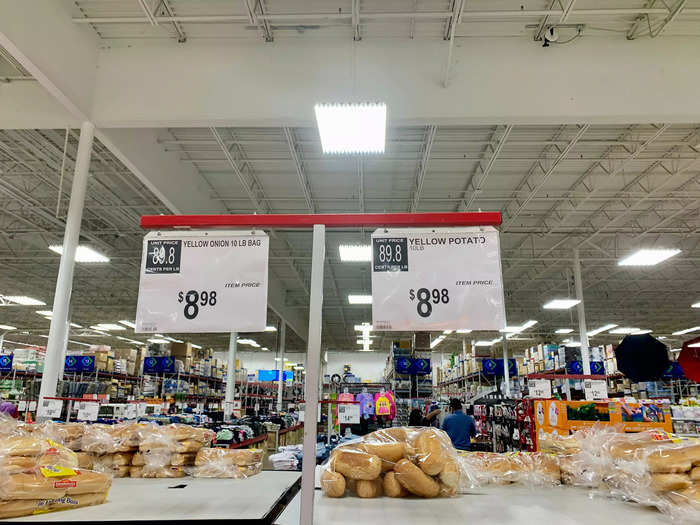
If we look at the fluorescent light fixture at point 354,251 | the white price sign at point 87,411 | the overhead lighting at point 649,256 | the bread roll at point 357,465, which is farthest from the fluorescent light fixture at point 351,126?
the overhead lighting at point 649,256

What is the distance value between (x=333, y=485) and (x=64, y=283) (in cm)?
567

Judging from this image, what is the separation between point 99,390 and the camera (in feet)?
39.0

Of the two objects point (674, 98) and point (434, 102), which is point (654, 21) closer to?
point (674, 98)

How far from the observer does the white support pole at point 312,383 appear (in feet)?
4.48

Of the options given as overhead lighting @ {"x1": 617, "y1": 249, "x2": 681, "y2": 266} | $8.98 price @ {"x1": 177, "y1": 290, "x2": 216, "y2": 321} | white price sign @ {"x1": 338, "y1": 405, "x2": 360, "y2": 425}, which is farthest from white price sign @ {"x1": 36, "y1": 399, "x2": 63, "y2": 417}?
overhead lighting @ {"x1": 617, "y1": 249, "x2": 681, "y2": 266}

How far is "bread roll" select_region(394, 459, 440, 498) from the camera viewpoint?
5.49 ft

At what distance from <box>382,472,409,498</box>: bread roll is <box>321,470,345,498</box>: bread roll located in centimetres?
15

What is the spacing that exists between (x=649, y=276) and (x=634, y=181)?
826 centimetres

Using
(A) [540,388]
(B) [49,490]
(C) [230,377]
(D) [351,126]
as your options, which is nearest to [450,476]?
(B) [49,490]

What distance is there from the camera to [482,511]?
1535 mm

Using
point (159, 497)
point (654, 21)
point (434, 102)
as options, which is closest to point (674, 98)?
point (654, 21)

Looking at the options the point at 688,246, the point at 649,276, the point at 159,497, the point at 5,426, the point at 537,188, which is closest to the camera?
the point at 159,497

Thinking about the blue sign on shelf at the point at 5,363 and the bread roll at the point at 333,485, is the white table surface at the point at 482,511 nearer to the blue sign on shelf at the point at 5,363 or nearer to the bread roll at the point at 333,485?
the bread roll at the point at 333,485

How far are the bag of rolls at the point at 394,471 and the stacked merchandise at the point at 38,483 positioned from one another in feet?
2.51
